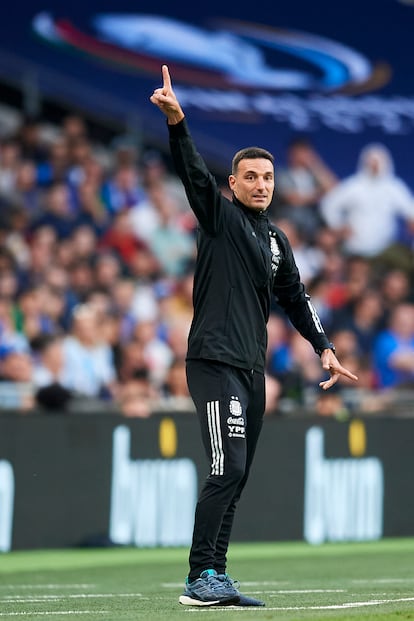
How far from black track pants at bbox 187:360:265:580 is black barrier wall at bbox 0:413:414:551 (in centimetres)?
546

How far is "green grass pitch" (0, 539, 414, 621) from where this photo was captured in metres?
6.49

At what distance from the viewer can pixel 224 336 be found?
6797 millimetres

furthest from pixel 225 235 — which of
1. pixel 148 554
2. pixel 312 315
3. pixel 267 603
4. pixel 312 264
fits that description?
pixel 312 264

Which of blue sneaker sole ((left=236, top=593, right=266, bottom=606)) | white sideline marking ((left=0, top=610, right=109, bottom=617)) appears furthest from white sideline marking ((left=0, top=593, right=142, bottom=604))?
blue sneaker sole ((left=236, top=593, right=266, bottom=606))

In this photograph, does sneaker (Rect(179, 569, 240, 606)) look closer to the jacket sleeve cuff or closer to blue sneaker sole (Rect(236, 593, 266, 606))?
blue sneaker sole (Rect(236, 593, 266, 606))

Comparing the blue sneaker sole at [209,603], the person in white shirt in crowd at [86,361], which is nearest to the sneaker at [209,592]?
the blue sneaker sole at [209,603]

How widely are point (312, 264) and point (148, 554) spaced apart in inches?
269

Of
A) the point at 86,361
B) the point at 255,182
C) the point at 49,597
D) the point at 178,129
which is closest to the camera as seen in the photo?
the point at 178,129

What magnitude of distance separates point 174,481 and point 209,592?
6332 mm

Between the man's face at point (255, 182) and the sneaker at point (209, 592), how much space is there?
70.2 inches

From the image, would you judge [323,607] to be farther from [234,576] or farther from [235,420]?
[234,576]

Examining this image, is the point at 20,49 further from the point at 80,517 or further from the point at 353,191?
the point at 80,517

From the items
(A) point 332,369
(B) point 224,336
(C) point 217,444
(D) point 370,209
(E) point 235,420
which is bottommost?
(C) point 217,444

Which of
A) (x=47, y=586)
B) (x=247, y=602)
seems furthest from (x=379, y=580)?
(x=247, y=602)
